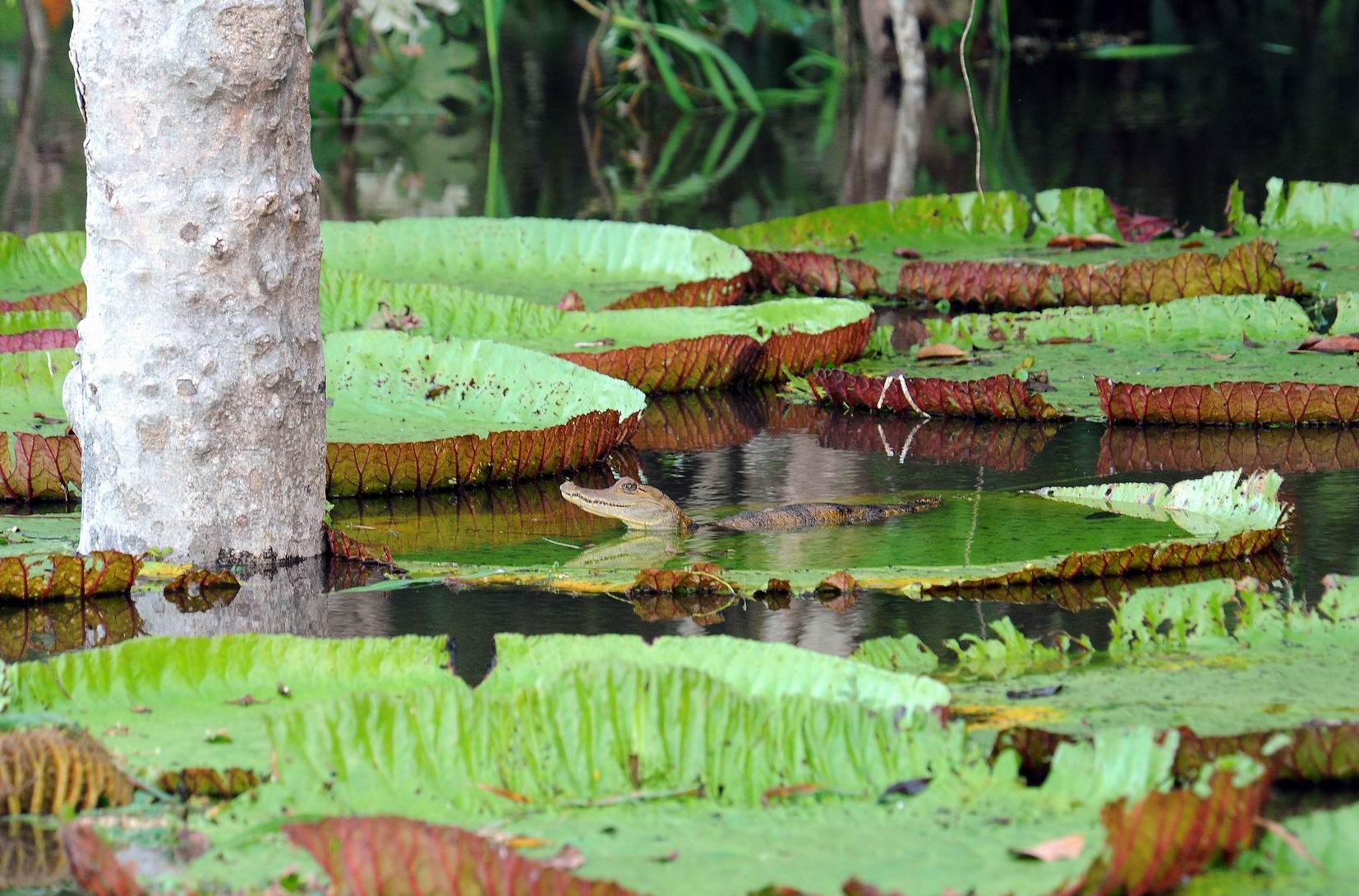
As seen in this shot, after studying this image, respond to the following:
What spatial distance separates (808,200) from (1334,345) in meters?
3.45

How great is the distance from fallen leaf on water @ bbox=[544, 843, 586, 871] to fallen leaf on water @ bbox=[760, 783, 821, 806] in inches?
7.3

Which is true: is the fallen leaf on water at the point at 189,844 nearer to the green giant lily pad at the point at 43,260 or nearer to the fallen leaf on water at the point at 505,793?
the fallen leaf on water at the point at 505,793

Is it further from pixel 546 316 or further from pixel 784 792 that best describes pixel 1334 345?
pixel 784 792

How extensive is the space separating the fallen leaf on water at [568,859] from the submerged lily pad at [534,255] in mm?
3360

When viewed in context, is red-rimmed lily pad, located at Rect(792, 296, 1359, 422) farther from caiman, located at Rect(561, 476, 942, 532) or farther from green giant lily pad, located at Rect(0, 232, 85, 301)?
green giant lily pad, located at Rect(0, 232, 85, 301)

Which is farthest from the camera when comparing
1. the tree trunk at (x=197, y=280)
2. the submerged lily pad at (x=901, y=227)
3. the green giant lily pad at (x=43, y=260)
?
the submerged lily pad at (x=901, y=227)

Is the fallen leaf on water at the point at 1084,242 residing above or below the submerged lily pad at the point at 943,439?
above

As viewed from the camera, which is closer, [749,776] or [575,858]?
[575,858]

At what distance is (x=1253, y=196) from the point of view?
6.84 m

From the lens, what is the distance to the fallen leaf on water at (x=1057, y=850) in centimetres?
156

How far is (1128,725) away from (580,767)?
532 mm

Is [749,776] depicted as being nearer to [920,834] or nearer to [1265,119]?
[920,834]

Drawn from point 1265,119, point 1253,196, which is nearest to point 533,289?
point 1253,196

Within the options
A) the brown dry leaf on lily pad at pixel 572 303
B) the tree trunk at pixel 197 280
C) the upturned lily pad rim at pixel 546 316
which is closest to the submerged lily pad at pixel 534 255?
the brown dry leaf on lily pad at pixel 572 303
